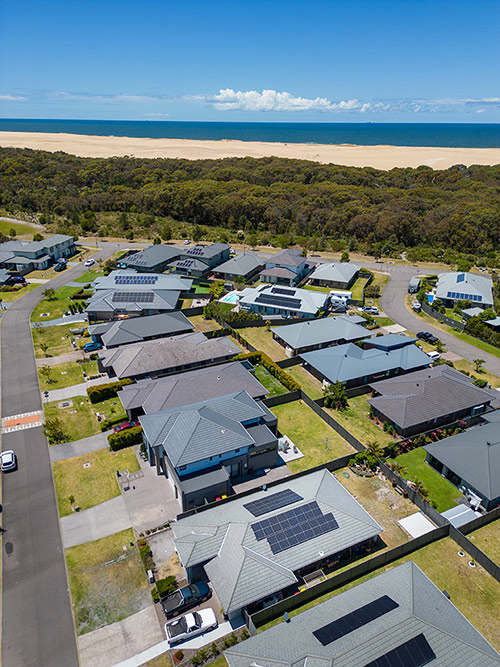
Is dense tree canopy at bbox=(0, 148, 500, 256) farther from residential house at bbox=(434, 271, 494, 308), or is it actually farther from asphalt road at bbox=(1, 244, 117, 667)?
asphalt road at bbox=(1, 244, 117, 667)

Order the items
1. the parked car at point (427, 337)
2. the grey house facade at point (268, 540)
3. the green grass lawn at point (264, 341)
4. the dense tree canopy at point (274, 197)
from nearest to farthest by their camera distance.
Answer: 1. the grey house facade at point (268, 540)
2. the green grass lawn at point (264, 341)
3. the parked car at point (427, 337)
4. the dense tree canopy at point (274, 197)

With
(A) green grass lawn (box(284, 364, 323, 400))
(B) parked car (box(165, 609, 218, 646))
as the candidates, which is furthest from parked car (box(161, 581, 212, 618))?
(A) green grass lawn (box(284, 364, 323, 400))

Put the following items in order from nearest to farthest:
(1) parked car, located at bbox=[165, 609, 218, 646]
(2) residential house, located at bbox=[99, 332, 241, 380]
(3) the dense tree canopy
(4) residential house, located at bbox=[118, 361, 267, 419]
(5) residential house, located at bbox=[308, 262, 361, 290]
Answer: (1) parked car, located at bbox=[165, 609, 218, 646]
(4) residential house, located at bbox=[118, 361, 267, 419]
(2) residential house, located at bbox=[99, 332, 241, 380]
(5) residential house, located at bbox=[308, 262, 361, 290]
(3) the dense tree canopy

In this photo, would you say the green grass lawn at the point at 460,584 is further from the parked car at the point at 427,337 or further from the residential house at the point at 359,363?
the parked car at the point at 427,337

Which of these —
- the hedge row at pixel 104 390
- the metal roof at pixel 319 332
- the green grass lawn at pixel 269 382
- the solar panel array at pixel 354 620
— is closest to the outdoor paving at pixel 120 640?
the solar panel array at pixel 354 620

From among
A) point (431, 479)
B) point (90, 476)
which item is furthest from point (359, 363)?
point (90, 476)

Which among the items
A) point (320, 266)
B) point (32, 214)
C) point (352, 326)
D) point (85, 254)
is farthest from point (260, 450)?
point (32, 214)
